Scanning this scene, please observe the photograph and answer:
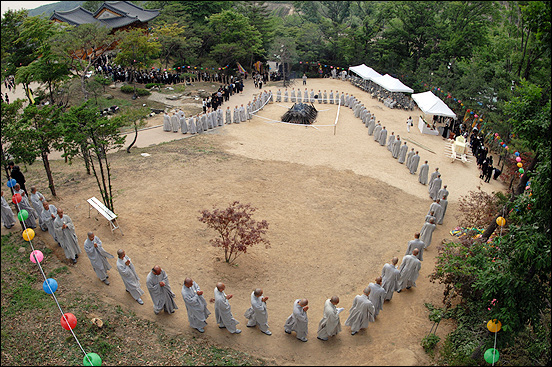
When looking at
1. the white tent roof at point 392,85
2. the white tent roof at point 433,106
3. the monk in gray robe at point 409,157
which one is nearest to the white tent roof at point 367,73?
the white tent roof at point 392,85

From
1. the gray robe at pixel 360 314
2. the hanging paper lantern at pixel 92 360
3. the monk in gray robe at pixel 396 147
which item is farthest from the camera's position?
the monk in gray robe at pixel 396 147

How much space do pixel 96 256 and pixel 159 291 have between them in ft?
6.52

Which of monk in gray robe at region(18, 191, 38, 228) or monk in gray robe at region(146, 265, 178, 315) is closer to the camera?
monk in gray robe at region(146, 265, 178, 315)

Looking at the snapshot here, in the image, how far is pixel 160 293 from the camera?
9172 mm

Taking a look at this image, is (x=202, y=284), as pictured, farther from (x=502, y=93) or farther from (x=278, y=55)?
(x=278, y=55)

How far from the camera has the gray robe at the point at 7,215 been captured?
38.3ft

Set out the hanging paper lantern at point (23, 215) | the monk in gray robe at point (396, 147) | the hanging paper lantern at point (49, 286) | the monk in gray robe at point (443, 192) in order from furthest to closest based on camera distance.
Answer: the monk in gray robe at point (396, 147), the monk in gray robe at point (443, 192), the hanging paper lantern at point (23, 215), the hanging paper lantern at point (49, 286)

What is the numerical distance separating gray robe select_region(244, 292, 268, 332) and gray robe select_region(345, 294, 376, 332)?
200 centimetres

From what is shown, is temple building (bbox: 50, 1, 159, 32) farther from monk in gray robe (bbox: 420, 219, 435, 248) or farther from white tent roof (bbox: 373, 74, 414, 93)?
monk in gray robe (bbox: 420, 219, 435, 248)

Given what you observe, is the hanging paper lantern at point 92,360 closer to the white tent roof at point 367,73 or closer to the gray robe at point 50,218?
the gray robe at point 50,218

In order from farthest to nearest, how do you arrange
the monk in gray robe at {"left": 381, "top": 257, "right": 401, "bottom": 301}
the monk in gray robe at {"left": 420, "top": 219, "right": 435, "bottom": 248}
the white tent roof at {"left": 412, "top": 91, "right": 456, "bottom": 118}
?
the white tent roof at {"left": 412, "top": 91, "right": 456, "bottom": 118} → the monk in gray robe at {"left": 420, "top": 219, "right": 435, "bottom": 248} → the monk in gray robe at {"left": 381, "top": 257, "right": 401, "bottom": 301}

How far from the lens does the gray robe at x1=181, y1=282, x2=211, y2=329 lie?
8.73 metres

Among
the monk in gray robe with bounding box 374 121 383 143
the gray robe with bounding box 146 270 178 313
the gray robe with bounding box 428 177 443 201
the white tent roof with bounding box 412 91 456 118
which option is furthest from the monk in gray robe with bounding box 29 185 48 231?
the white tent roof with bounding box 412 91 456 118

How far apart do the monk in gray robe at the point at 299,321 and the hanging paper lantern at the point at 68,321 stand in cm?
440
